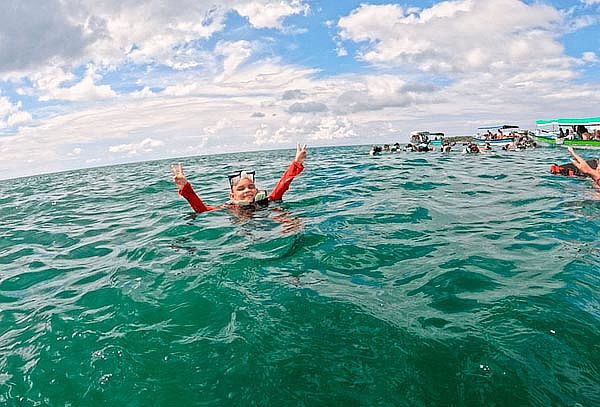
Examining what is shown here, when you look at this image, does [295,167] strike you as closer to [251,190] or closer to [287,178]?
[287,178]

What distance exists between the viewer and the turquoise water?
8.69 ft

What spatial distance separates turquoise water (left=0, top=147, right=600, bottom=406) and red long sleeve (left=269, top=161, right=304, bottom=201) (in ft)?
4.13

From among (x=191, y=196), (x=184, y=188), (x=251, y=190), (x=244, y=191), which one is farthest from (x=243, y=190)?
(x=184, y=188)

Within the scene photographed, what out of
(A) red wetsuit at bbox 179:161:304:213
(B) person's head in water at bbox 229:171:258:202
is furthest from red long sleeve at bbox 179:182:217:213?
(B) person's head in water at bbox 229:171:258:202

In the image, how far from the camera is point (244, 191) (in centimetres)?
862

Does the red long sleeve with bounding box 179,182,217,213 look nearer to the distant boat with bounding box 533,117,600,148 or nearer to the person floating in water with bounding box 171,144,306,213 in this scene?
the person floating in water with bounding box 171,144,306,213

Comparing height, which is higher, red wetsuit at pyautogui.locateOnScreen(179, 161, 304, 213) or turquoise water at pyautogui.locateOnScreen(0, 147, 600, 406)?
red wetsuit at pyautogui.locateOnScreen(179, 161, 304, 213)

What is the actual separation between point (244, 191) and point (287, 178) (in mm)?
1025

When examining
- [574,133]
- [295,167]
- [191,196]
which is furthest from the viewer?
[574,133]

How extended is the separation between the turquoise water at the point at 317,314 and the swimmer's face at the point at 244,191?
1001mm

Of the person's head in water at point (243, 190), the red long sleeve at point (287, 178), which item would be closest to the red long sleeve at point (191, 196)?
the person's head in water at point (243, 190)

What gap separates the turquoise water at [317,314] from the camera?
2.65m

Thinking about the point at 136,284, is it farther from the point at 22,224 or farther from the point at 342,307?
the point at 22,224

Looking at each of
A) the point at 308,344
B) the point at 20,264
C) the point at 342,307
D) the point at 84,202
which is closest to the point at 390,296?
the point at 342,307
